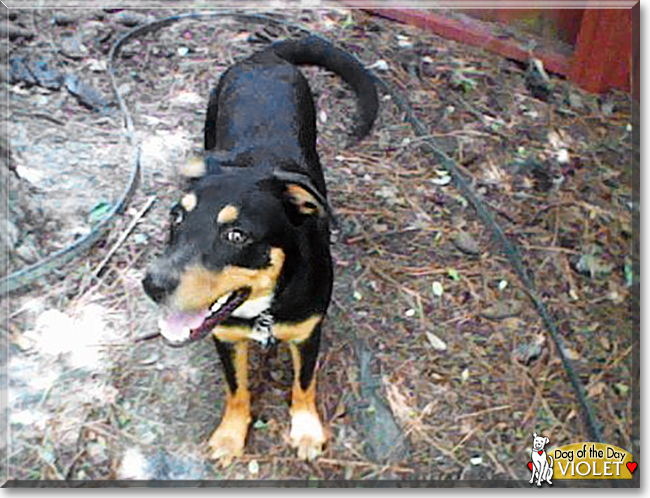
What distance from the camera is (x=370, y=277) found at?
13.1 feet

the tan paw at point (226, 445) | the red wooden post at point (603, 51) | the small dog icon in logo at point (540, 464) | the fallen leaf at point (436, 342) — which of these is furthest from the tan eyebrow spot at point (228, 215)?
the red wooden post at point (603, 51)

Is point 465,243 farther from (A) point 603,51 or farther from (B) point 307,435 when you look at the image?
(A) point 603,51

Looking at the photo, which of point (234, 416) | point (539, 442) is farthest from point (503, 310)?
point (234, 416)

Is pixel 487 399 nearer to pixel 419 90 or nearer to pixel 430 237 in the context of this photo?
pixel 430 237

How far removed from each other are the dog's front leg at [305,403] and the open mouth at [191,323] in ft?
1.73

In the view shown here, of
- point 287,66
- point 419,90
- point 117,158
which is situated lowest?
point 117,158

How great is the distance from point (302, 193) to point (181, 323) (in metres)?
0.57

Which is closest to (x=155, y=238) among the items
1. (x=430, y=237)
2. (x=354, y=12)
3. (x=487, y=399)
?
(x=430, y=237)

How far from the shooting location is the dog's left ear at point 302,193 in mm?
2744

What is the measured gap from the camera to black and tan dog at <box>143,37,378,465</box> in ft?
8.55

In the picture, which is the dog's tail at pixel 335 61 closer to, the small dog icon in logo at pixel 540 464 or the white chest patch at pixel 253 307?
the white chest patch at pixel 253 307

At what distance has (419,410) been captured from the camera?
3492 millimetres

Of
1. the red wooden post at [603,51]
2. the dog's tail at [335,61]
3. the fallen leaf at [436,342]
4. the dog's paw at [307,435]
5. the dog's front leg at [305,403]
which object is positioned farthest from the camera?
the red wooden post at [603,51]

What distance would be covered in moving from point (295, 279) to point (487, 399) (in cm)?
114
